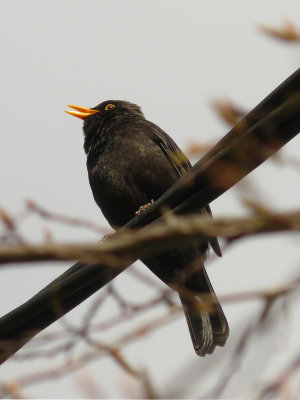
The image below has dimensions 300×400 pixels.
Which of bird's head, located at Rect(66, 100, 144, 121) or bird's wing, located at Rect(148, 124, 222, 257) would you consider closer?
bird's wing, located at Rect(148, 124, 222, 257)

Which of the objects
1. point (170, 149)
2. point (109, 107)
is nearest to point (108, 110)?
point (109, 107)

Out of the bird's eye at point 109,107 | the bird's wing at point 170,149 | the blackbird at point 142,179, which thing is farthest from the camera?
the bird's eye at point 109,107

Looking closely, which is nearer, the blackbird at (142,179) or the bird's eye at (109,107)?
the blackbird at (142,179)

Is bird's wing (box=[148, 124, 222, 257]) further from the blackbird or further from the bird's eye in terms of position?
the bird's eye

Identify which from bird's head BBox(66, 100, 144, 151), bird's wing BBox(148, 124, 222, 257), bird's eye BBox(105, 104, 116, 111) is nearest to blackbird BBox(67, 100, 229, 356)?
bird's wing BBox(148, 124, 222, 257)

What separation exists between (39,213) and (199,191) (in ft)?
2.29

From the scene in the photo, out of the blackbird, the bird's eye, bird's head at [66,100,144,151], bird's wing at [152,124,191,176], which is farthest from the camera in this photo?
the bird's eye

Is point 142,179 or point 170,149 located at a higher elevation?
point 170,149

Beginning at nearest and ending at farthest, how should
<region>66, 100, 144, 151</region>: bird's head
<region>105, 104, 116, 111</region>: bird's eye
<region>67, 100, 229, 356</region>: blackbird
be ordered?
<region>67, 100, 229, 356</region>: blackbird < <region>66, 100, 144, 151</region>: bird's head < <region>105, 104, 116, 111</region>: bird's eye

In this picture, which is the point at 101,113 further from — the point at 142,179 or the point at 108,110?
the point at 142,179

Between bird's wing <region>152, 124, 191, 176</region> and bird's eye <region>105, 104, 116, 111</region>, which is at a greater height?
bird's wing <region>152, 124, 191, 176</region>

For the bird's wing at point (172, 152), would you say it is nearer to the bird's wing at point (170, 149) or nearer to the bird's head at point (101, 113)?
the bird's wing at point (170, 149)

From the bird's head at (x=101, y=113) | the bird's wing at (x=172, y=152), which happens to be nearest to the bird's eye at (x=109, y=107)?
the bird's head at (x=101, y=113)

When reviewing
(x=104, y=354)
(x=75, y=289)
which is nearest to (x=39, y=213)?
(x=75, y=289)
